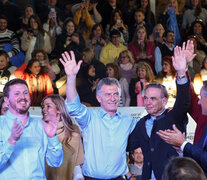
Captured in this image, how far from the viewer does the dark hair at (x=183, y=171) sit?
2186 millimetres

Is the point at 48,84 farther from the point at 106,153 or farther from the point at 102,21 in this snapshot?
the point at 106,153

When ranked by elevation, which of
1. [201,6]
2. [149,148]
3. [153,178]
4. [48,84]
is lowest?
[153,178]

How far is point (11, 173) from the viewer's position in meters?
3.34

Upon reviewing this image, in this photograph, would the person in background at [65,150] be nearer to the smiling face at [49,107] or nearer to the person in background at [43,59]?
the smiling face at [49,107]

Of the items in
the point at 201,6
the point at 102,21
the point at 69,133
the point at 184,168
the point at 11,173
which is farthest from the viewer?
the point at 201,6

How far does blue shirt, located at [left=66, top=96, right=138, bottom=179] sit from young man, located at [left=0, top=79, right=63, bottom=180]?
1.39 feet

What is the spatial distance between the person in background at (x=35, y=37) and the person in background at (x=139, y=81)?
1772mm

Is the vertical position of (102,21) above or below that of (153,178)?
above

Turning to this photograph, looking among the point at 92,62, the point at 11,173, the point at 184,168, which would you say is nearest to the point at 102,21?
the point at 92,62

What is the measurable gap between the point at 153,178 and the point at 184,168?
5.20ft

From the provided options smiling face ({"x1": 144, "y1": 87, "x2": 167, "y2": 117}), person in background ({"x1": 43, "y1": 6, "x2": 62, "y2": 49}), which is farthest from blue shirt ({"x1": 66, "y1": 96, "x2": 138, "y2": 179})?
person in background ({"x1": 43, "y1": 6, "x2": 62, "y2": 49})

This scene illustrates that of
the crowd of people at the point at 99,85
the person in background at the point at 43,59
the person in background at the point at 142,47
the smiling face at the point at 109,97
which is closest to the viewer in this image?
the crowd of people at the point at 99,85

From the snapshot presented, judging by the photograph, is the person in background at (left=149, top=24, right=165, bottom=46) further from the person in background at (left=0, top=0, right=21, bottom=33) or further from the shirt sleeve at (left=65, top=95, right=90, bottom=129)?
the shirt sleeve at (left=65, top=95, right=90, bottom=129)

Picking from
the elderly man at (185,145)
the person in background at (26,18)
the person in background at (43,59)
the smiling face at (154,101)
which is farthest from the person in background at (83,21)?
the elderly man at (185,145)
